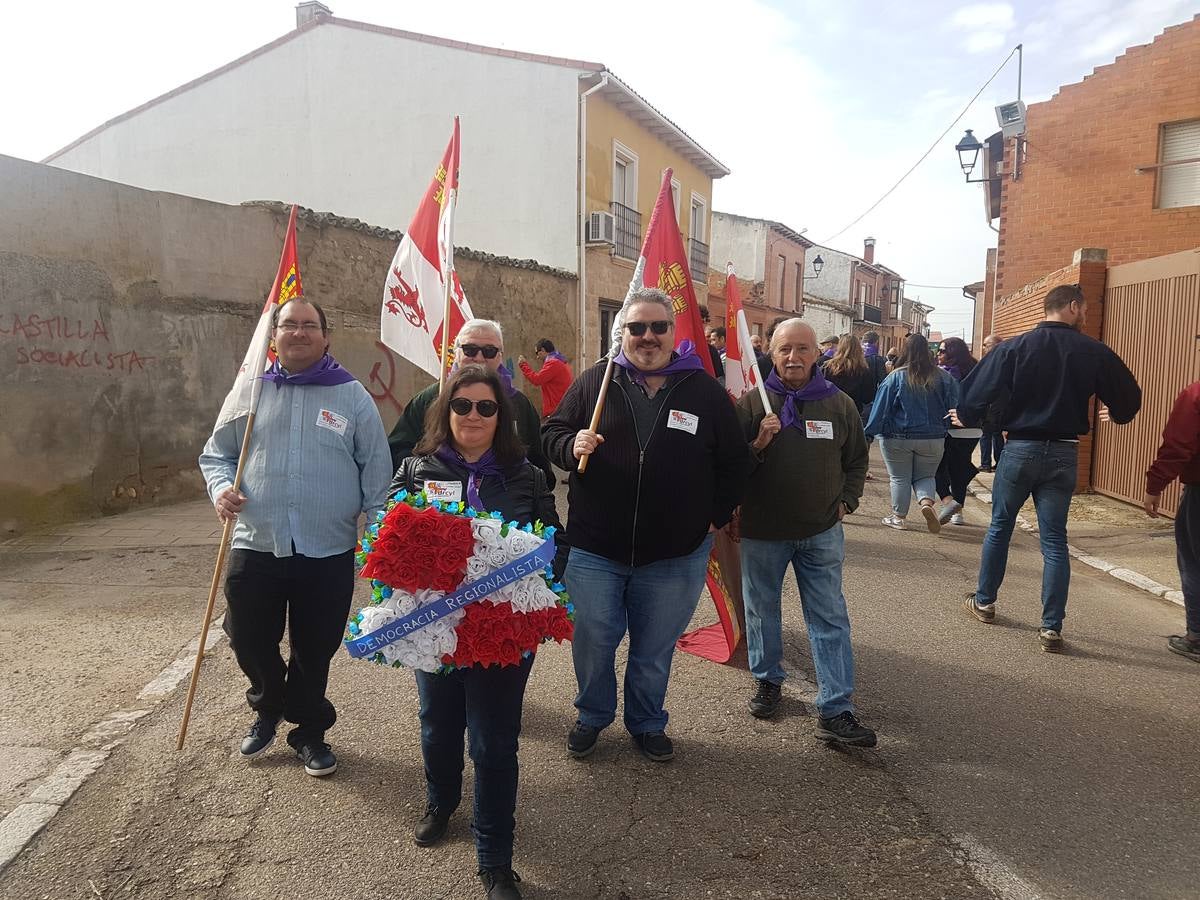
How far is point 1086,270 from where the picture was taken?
30.0ft

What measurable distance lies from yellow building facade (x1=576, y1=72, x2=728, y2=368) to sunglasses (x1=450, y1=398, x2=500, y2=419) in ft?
44.9

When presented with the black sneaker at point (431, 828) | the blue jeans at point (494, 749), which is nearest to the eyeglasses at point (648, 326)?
the blue jeans at point (494, 749)

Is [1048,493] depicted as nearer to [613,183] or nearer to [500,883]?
[500,883]

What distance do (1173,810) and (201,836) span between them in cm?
365

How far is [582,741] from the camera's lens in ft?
10.8

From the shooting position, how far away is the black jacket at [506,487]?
8.54 ft

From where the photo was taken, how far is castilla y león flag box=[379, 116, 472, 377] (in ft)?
15.3

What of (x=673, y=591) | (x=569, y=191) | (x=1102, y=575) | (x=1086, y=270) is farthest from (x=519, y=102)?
(x=673, y=591)

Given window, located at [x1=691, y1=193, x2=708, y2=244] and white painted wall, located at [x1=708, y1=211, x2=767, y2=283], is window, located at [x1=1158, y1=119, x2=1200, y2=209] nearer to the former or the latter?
window, located at [x1=691, y1=193, x2=708, y2=244]

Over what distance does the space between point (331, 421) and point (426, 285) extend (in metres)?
1.88

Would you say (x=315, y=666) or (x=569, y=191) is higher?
(x=569, y=191)

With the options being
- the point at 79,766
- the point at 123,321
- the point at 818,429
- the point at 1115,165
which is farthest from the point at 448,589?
the point at 1115,165

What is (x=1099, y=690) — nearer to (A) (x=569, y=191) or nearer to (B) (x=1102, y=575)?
(B) (x=1102, y=575)

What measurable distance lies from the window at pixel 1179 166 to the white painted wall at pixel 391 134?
1053 cm
